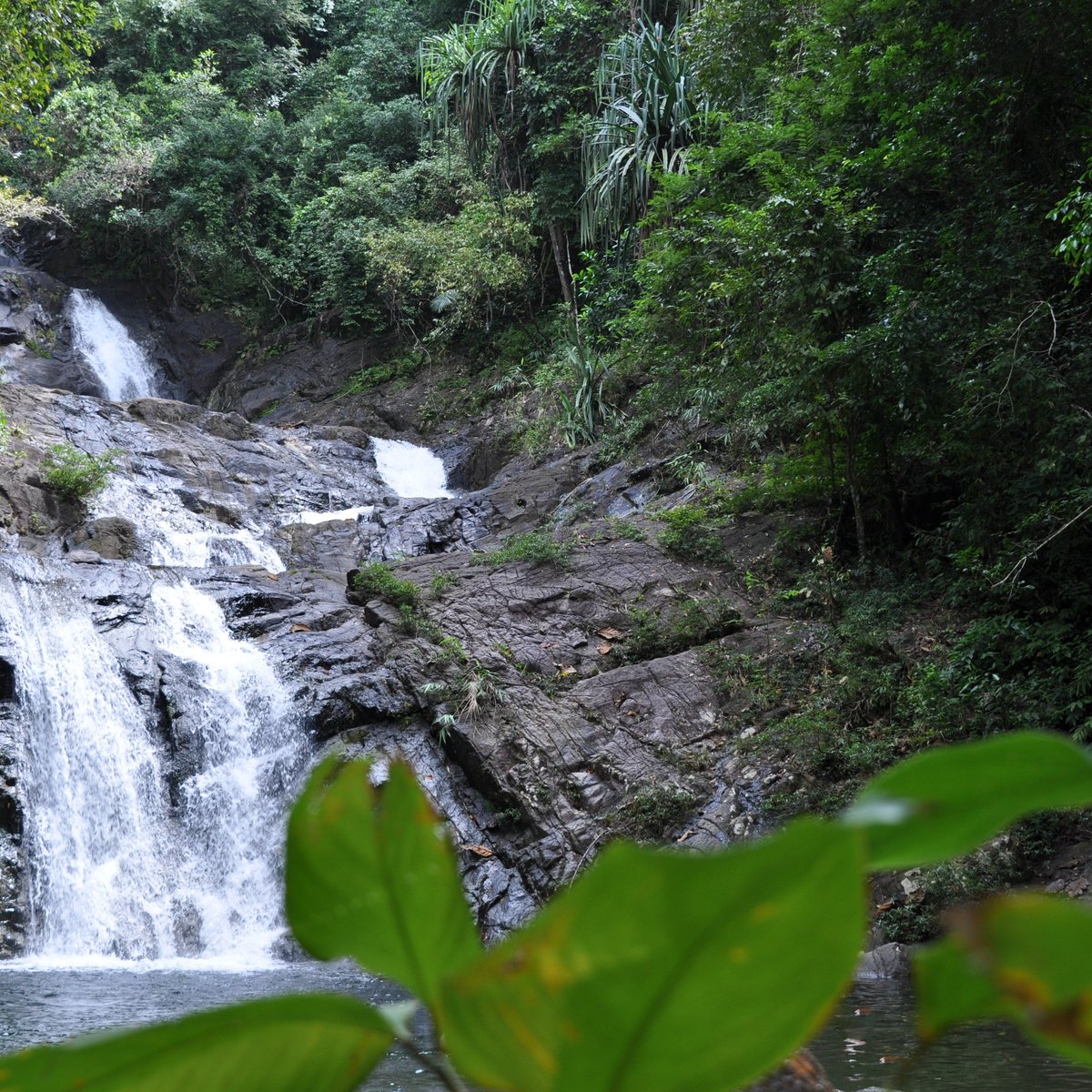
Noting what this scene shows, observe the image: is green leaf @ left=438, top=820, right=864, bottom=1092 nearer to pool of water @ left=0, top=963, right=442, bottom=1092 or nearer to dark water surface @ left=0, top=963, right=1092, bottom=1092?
dark water surface @ left=0, top=963, right=1092, bottom=1092

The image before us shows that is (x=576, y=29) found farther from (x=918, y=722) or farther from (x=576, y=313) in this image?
(x=918, y=722)

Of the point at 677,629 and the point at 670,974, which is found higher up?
the point at 677,629

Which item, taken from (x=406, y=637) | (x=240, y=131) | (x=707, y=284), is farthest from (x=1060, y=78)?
(x=240, y=131)

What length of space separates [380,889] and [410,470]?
1821cm

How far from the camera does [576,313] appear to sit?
17531mm

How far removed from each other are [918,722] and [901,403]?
2633 millimetres

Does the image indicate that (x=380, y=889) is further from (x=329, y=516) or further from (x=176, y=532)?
(x=329, y=516)

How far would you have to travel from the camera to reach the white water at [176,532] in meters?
12.8

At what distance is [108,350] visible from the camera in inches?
824

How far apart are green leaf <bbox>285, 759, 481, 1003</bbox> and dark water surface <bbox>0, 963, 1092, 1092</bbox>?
78.7 inches

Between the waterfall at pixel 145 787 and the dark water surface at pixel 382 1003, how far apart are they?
0.88m

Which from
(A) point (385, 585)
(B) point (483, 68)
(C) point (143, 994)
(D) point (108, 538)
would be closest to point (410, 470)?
(D) point (108, 538)

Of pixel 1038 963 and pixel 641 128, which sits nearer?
pixel 1038 963

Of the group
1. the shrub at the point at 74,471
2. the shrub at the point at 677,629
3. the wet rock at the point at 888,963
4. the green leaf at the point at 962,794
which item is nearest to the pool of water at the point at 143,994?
the wet rock at the point at 888,963
